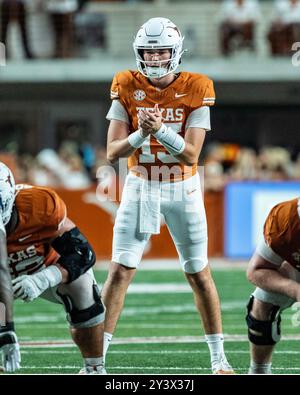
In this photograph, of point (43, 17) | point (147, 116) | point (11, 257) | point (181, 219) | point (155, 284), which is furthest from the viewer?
point (43, 17)

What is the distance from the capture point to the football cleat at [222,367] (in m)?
5.63

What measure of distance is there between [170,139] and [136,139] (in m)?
0.16

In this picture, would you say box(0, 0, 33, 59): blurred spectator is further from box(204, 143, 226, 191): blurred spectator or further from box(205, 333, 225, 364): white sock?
box(205, 333, 225, 364): white sock

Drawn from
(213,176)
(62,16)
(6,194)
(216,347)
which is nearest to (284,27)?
(62,16)

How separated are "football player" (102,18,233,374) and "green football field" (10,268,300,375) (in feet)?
1.21

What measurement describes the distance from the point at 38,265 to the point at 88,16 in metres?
11.2

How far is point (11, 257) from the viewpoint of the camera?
5055 millimetres

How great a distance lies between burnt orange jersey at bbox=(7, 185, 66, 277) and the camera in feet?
16.2

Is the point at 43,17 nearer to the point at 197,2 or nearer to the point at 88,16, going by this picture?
the point at 88,16

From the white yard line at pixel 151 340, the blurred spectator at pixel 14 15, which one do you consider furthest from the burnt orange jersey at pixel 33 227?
the blurred spectator at pixel 14 15

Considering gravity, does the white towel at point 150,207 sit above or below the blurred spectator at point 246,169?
above
